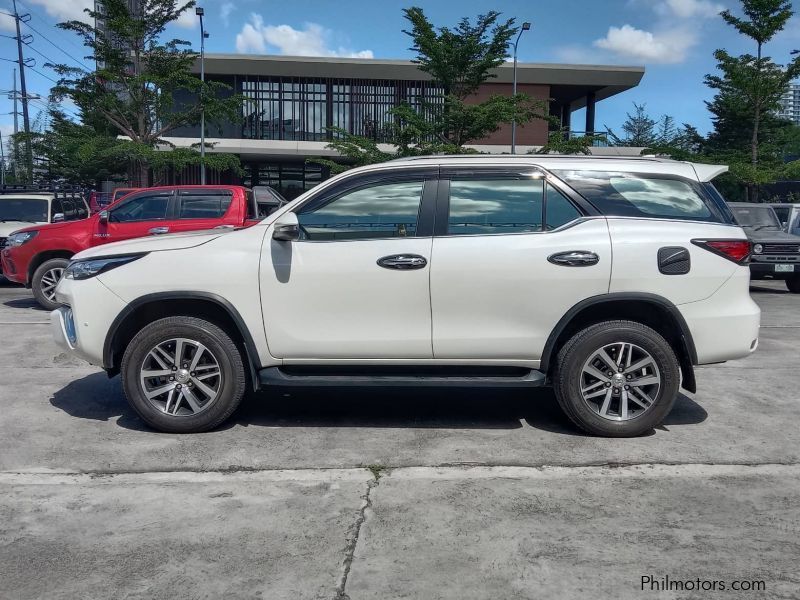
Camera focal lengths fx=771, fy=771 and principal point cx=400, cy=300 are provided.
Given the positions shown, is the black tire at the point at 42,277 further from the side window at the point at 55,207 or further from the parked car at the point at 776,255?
the parked car at the point at 776,255

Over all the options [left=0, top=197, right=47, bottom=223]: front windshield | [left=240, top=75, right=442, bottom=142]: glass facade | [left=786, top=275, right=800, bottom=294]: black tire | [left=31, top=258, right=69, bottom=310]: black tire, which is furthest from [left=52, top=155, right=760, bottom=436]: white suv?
[left=240, top=75, right=442, bottom=142]: glass facade

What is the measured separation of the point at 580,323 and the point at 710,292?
87cm

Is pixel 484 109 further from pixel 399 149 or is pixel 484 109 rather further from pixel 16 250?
pixel 16 250

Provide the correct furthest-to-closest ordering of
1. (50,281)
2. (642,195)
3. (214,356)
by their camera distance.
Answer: (50,281) → (642,195) → (214,356)

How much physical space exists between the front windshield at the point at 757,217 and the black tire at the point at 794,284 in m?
1.15

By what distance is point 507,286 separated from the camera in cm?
511

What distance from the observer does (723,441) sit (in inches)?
208

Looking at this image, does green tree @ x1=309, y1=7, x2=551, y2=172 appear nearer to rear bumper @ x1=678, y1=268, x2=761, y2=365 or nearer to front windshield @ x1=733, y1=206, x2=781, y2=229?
front windshield @ x1=733, y1=206, x2=781, y2=229

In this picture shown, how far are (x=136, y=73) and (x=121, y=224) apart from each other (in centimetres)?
1790

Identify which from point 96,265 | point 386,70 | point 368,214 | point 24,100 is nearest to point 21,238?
point 96,265

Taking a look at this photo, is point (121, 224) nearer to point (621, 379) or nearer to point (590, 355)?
point (590, 355)

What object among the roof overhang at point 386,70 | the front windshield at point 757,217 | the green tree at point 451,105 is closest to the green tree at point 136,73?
the green tree at point 451,105

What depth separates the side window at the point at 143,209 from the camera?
11453 mm

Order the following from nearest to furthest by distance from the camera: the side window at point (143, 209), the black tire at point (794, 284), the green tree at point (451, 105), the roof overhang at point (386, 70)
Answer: the side window at point (143, 209)
the black tire at point (794, 284)
the green tree at point (451, 105)
the roof overhang at point (386, 70)
